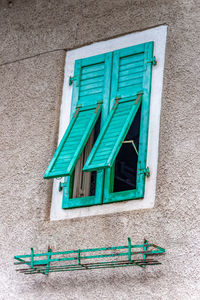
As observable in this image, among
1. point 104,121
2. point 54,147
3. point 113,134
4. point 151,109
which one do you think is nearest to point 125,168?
point 54,147

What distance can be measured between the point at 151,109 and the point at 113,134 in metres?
0.50

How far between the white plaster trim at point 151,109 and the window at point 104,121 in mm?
57

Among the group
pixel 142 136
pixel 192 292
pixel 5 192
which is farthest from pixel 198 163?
pixel 5 192

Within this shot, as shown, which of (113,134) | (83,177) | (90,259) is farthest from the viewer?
(83,177)

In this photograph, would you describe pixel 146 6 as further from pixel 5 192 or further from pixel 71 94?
pixel 5 192

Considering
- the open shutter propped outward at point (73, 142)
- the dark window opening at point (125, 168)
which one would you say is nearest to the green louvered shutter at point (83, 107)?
the open shutter propped outward at point (73, 142)

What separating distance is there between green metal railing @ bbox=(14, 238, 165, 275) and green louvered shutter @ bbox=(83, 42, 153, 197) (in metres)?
0.65

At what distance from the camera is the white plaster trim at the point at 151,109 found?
6145 millimetres

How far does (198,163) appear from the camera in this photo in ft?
19.6

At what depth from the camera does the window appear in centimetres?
613

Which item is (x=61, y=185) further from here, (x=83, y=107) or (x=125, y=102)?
(x=125, y=102)

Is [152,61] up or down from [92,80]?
up

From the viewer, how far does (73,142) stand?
21.0ft

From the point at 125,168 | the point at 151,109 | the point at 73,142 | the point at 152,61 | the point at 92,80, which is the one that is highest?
the point at 152,61
